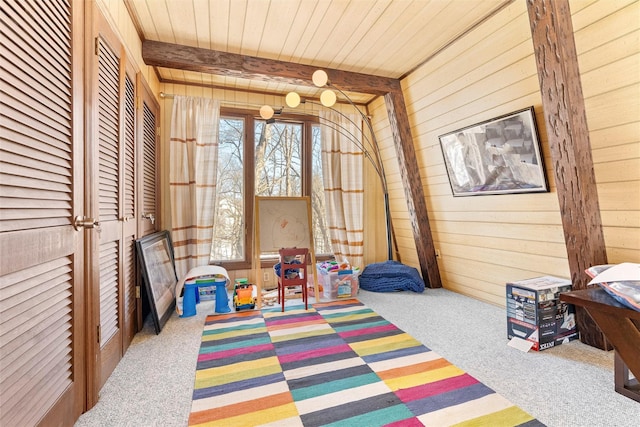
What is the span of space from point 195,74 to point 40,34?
2333mm

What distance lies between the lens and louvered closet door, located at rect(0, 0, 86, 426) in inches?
37.2

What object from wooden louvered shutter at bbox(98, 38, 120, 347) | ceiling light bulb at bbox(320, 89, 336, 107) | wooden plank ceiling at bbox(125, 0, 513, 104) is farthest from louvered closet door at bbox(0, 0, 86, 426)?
ceiling light bulb at bbox(320, 89, 336, 107)

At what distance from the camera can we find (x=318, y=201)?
404cm

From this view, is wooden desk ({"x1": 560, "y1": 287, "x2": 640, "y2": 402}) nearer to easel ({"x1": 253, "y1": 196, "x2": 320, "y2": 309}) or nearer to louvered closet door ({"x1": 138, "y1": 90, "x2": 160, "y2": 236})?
easel ({"x1": 253, "y1": 196, "x2": 320, "y2": 309})

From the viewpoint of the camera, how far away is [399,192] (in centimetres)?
388

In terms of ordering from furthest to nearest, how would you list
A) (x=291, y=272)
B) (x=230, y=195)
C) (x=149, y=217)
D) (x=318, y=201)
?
(x=318, y=201), (x=230, y=195), (x=291, y=272), (x=149, y=217)

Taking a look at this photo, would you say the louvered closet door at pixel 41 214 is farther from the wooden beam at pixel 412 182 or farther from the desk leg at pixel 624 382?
the wooden beam at pixel 412 182

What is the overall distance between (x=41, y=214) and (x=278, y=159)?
289cm

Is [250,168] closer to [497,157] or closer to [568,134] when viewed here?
[497,157]

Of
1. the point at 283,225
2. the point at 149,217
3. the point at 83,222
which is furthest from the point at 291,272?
the point at 83,222

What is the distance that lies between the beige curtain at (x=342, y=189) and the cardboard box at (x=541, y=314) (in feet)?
6.46

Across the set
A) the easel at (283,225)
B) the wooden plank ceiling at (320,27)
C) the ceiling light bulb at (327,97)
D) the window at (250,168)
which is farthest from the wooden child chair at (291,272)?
the wooden plank ceiling at (320,27)

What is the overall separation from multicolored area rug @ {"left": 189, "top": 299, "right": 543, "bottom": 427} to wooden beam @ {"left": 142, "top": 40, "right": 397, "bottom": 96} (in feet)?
7.63

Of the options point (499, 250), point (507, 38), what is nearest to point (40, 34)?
point (507, 38)
